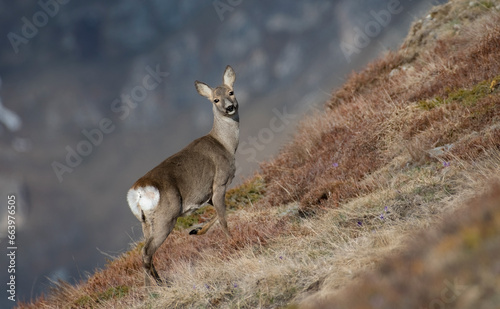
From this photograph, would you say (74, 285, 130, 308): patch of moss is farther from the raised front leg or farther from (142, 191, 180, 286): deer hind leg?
the raised front leg

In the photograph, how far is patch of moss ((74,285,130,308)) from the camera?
26.2 feet

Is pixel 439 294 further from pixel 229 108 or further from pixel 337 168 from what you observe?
pixel 337 168

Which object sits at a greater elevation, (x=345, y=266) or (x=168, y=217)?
(x=168, y=217)

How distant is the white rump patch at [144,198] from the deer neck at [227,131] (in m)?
2.14

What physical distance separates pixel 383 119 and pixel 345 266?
6.98 m

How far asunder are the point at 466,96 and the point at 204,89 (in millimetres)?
5181

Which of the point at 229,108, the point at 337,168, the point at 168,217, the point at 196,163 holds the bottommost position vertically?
the point at 337,168

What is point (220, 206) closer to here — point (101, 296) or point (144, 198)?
point (144, 198)

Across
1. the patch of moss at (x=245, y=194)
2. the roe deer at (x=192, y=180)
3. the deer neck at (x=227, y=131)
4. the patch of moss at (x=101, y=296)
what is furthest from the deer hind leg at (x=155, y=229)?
the patch of moss at (x=245, y=194)

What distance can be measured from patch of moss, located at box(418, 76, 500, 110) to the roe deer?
4222 millimetres

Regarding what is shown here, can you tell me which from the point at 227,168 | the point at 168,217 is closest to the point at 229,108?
the point at 227,168

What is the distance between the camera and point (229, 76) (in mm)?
9336

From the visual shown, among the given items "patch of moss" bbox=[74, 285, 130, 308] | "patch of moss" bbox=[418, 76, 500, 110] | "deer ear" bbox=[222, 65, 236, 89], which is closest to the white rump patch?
"patch of moss" bbox=[74, 285, 130, 308]

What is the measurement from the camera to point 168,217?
23.0 feet
